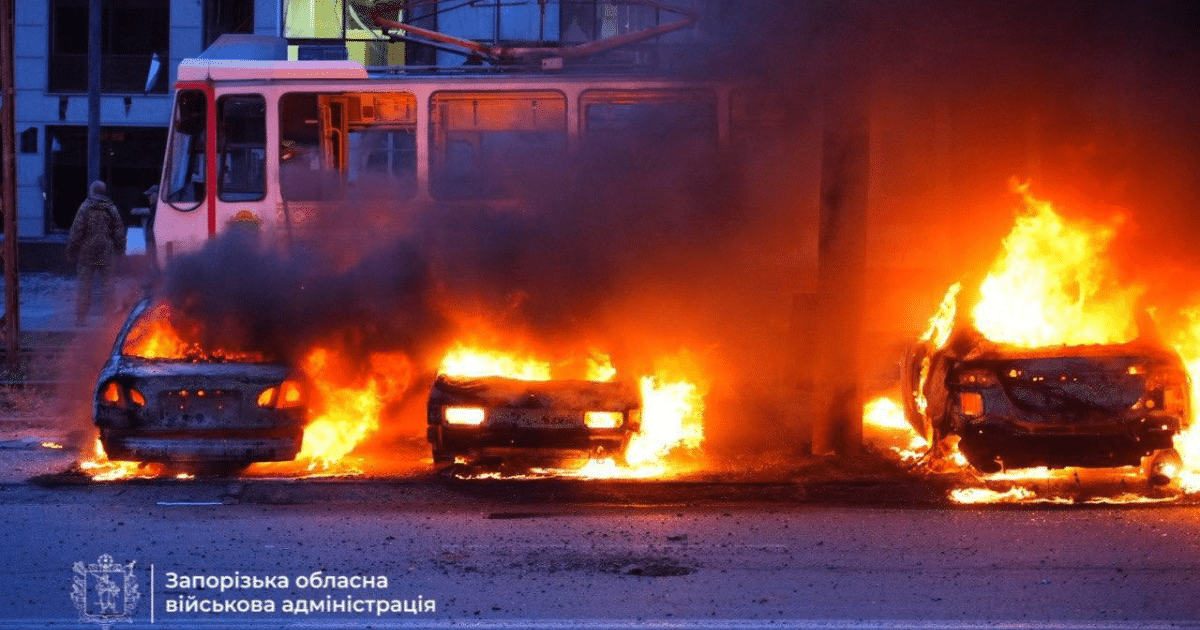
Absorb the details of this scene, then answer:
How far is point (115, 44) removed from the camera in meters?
28.3

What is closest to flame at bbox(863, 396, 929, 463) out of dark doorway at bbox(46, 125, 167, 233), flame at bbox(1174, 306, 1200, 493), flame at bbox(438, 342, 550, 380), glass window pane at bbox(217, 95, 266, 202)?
flame at bbox(1174, 306, 1200, 493)

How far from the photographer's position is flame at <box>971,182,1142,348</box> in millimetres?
9117

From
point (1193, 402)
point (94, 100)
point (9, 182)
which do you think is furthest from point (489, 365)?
point (94, 100)

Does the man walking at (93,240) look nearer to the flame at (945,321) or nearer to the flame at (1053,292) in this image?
the flame at (945,321)

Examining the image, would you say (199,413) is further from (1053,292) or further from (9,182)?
(9,182)

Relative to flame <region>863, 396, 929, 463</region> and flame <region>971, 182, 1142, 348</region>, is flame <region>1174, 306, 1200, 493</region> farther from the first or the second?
flame <region>863, 396, 929, 463</region>

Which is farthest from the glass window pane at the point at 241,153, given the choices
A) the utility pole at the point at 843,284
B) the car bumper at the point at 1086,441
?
the car bumper at the point at 1086,441

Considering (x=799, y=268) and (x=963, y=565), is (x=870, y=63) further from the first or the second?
(x=963, y=565)

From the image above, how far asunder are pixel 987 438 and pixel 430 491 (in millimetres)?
3681

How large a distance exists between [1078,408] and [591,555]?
11.8 ft

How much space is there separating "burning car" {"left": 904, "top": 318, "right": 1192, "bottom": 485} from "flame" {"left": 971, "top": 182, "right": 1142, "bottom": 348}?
61 cm

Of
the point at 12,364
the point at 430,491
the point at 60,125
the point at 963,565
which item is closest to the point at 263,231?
the point at 12,364

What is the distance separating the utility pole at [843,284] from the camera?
30.7 feet

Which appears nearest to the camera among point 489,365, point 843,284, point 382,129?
point 843,284
